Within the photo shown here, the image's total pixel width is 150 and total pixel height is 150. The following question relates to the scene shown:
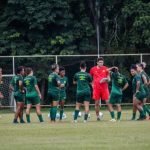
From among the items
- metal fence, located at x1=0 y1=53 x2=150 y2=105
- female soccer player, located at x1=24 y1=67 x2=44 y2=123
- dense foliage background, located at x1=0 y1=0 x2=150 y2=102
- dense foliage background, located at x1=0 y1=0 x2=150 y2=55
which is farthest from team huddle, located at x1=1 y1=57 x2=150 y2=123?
dense foliage background, located at x1=0 y1=0 x2=150 y2=55

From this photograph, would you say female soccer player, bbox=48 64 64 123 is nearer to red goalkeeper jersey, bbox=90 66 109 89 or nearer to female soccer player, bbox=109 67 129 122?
red goalkeeper jersey, bbox=90 66 109 89

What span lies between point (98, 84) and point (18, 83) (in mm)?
2900

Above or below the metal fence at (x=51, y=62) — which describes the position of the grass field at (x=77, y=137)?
below

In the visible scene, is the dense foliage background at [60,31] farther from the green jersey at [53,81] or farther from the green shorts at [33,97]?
the green shorts at [33,97]

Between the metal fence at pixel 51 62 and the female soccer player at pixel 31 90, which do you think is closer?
the female soccer player at pixel 31 90

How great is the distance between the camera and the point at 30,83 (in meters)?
26.0

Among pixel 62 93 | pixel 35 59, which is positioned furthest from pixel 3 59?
pixel 62 93

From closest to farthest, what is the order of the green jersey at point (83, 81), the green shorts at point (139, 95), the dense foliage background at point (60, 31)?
the green jersey at point (83, 81) → the green shorts at point (139, 95) → the dense foliage background at point (60, 31)

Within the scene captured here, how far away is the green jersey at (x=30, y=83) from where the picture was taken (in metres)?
25.9

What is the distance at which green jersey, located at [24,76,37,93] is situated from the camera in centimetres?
2591

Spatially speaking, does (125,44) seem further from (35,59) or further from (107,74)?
(107,74)

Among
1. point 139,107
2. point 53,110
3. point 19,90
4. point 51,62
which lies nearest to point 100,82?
point 139,107

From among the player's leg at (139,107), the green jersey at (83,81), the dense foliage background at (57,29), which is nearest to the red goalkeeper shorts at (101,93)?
the green jersey at (83,81)

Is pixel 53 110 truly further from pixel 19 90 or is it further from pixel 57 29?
pixel 57 29
